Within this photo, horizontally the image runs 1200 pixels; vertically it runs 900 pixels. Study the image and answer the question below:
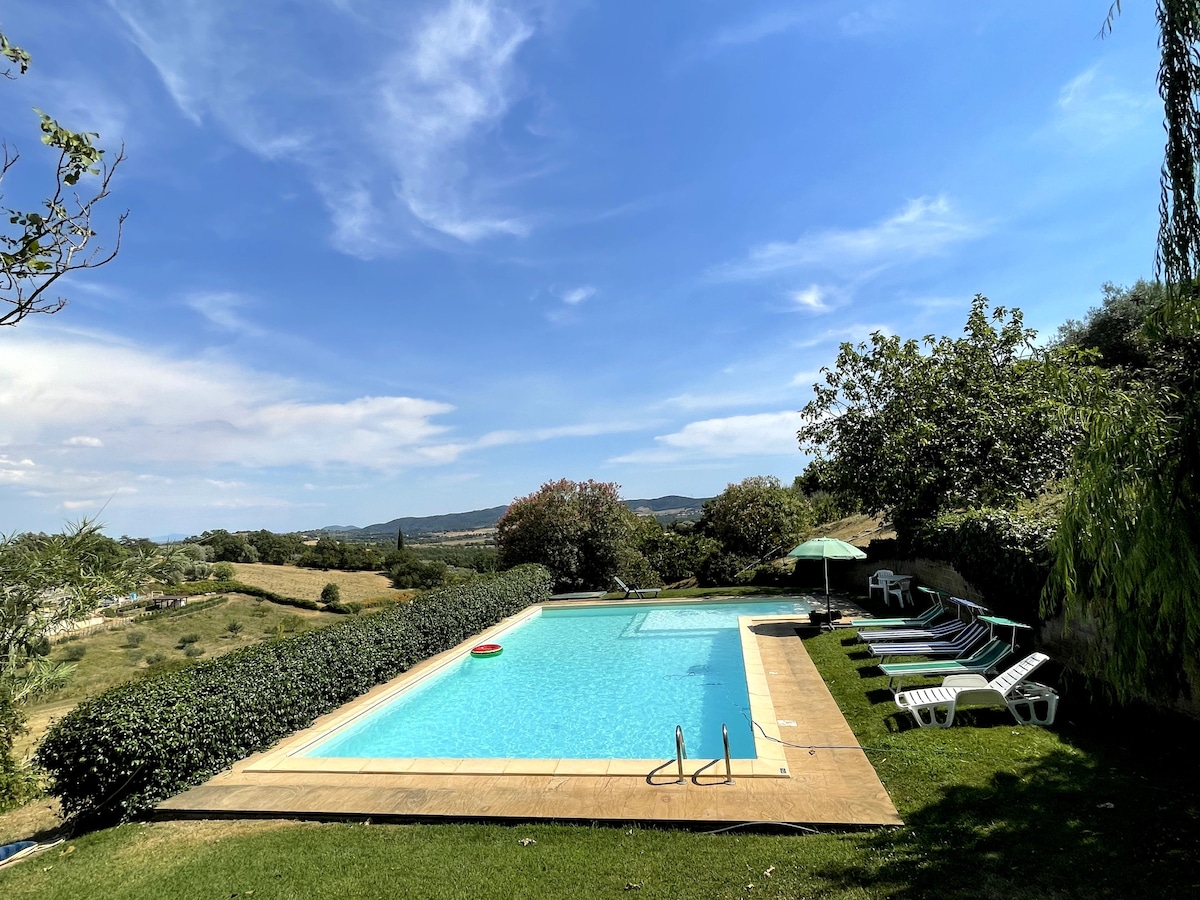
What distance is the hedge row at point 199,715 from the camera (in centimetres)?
642

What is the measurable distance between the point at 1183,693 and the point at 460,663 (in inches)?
474

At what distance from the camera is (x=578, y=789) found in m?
6.44

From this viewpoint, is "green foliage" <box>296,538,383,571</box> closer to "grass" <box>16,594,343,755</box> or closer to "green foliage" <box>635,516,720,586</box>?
"grass" <box>16,594,343,755</box>

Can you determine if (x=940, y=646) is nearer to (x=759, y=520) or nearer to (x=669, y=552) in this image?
(x=759, y=520)

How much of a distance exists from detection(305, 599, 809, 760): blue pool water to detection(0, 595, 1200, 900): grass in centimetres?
230

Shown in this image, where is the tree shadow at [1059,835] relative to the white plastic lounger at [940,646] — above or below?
below

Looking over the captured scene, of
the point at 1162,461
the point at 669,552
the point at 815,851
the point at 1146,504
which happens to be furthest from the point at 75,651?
the point at 1162,461

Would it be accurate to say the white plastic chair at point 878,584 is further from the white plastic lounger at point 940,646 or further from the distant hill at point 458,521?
the distant hill at point 458,521

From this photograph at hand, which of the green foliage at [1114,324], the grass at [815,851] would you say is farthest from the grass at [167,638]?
the green foliage at [1114,324]

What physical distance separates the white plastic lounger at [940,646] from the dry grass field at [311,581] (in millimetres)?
24221

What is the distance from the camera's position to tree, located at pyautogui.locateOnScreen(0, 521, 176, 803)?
266 cm

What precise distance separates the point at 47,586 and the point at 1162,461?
6472mm

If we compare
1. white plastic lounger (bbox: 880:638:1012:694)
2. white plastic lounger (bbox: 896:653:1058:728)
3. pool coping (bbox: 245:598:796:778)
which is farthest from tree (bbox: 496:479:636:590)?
white plastic lounger (bbox: 896:653:1058:728)

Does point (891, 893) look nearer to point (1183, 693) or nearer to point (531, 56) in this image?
point (1183, 693)
